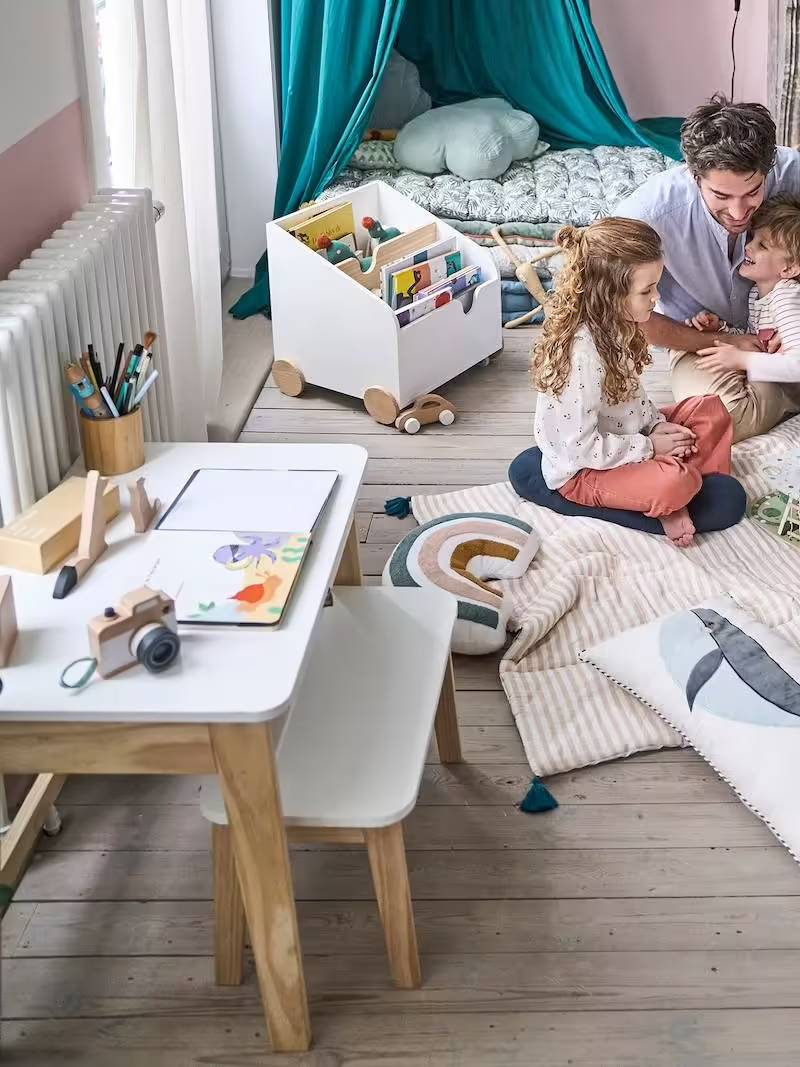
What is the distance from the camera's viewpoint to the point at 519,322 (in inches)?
150

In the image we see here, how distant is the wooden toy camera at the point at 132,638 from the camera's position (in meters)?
1.29

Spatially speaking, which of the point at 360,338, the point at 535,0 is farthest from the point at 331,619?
the point at 535,0

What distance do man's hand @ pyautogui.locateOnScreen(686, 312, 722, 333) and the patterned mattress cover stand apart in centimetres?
90

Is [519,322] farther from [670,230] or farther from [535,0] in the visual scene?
[535,0]

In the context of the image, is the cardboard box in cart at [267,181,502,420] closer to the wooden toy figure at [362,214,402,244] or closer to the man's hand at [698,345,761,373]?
the wooden toy figure at [362,214,402,244]

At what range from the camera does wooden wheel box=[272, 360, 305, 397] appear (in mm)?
3375

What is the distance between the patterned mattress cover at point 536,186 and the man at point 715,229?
89cm

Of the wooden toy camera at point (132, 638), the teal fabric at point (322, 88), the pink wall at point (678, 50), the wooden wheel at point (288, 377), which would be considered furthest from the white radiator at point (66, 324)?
the pink wall at point (678, 50)

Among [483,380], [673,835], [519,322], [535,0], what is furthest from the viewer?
[535,0]

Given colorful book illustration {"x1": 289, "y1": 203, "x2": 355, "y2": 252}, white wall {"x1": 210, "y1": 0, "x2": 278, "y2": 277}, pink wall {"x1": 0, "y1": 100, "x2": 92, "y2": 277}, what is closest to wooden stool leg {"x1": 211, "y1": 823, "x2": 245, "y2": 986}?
pink wall {"x1": 0, "y1": 100, "x2": 92, "y2": 277}

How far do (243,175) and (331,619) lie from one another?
2.64 metres

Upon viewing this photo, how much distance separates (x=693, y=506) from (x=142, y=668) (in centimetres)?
164

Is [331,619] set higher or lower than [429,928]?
higher

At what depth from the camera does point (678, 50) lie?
4.85 metres
